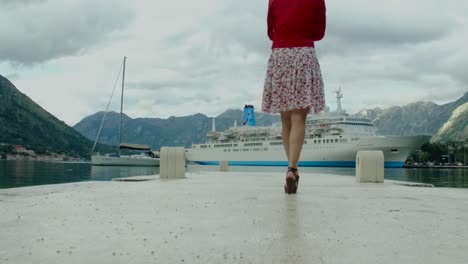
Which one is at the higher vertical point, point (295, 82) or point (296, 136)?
point (295, 82)

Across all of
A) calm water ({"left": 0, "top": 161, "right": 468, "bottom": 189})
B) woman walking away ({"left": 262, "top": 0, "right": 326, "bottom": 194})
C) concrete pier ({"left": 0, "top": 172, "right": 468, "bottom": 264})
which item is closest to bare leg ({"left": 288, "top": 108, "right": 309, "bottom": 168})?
woman walking away ({"left": 262, "top": 0, "right": 326, "bottom": 194})

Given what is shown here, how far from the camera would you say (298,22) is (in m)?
3.87

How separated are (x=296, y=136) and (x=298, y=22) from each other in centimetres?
99

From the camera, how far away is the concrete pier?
54.8 inches

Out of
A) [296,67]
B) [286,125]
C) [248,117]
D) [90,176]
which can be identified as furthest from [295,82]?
[248,117]

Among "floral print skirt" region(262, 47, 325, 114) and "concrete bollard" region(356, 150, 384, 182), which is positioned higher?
"floral print skirt" region(262, 47, 325, 114)

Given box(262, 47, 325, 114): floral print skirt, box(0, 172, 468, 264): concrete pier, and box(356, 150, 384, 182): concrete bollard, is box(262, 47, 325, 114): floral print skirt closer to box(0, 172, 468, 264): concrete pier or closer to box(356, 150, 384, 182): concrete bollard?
box(0, 172, 468, 264): concrete pier

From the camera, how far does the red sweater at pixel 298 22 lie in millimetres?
3842

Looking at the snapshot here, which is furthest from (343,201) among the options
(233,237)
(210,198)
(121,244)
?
(121,244)

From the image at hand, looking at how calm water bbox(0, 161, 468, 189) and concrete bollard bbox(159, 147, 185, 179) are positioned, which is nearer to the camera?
concrete bollard bbox(159, 147, 185, 179)

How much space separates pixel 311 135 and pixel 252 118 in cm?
1297

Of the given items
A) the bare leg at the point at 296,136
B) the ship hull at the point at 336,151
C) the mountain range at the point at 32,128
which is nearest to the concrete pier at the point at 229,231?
the bare leg at the point at 296,136

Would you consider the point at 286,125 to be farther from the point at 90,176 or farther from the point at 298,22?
the point at 90,176

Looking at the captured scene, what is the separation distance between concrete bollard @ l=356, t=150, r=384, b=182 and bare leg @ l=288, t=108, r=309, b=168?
228 cm
